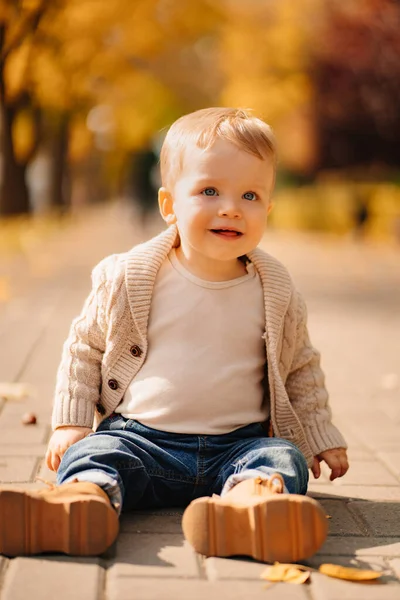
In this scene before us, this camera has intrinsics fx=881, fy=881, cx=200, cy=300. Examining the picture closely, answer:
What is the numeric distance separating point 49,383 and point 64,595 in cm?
255

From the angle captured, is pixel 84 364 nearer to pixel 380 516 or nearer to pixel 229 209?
pixel 229 209

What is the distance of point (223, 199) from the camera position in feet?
8.66

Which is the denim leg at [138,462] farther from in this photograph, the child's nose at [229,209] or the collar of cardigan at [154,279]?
the child's nose at [229,209]

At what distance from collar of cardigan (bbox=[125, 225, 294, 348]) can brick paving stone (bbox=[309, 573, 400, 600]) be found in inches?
31.4

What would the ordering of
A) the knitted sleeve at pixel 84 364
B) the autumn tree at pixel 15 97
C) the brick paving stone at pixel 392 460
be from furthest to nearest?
the autumn tree at pixel 15 97 → the brick paving stone at pixel 392 460 → the knitted sleeve at pixel 84 364

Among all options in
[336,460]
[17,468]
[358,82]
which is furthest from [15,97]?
[336,460]

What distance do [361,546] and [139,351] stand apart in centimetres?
88

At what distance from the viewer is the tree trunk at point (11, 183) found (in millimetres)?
17078

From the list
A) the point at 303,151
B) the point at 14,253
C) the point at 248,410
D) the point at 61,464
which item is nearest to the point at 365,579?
the point at 248,410

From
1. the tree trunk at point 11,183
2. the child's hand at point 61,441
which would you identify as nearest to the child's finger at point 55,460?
the child's hand at point 61,441

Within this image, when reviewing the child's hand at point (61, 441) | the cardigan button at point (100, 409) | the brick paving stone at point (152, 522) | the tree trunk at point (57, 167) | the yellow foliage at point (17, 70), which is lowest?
the brick paving stone at point (152, 522)

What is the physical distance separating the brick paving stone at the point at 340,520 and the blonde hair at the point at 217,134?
1098 mm

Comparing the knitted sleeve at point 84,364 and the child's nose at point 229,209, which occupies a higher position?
the child's nose at point 229,209

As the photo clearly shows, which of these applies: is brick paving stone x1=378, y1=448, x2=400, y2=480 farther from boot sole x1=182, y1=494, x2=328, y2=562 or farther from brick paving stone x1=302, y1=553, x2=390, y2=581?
boot sole x1=182, y1=494, x2=328, y2=562
